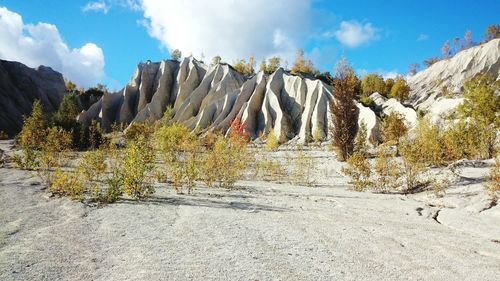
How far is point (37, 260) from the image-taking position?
215 inches

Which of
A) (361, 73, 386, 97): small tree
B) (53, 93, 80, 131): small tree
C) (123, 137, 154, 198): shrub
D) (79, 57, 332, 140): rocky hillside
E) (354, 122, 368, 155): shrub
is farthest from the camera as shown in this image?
(361, 73, 386, 97): small tree

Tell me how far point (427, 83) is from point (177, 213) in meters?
70.0

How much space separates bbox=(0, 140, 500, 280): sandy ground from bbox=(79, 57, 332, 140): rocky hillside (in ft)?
87.9

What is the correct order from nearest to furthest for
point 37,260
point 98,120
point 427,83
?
point 37,260, point 98,120, point 427,83

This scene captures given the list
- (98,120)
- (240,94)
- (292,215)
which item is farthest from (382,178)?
(98,120)

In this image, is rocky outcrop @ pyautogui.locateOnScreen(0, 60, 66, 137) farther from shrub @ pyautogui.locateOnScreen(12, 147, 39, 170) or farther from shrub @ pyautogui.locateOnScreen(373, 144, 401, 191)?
shrub @ pyautogui.locateOnScreen(373, 144, 401, 191)

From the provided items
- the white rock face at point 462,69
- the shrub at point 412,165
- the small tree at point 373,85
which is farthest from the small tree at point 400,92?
the shrub at point 412,165

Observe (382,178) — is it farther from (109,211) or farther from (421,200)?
(109,211)

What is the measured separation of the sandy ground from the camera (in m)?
5.33

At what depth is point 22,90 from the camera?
2712 inches

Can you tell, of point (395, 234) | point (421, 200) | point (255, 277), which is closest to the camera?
point (255, 277)

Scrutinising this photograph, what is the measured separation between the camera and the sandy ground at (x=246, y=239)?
533 cm

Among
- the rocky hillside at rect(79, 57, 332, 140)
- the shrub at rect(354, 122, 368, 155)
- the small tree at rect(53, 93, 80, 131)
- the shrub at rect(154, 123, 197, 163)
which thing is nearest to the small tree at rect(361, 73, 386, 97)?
the rocky hillside at rect(79, 57, 332, 140)

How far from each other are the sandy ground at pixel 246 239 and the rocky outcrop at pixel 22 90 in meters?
57.8
